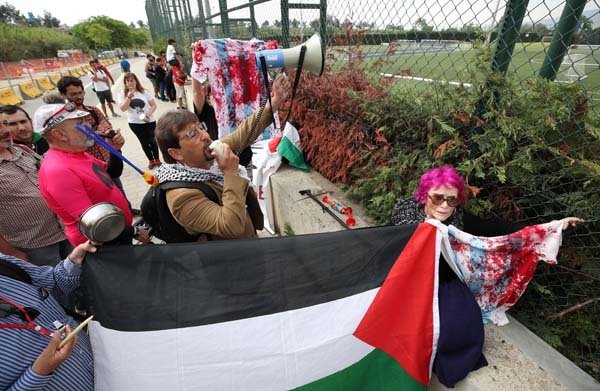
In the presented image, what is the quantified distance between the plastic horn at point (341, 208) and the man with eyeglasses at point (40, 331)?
2.01 m

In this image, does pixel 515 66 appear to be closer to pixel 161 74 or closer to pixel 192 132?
pixel 192 132

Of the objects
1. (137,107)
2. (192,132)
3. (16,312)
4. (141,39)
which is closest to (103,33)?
(141,39)

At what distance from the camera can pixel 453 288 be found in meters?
1.86

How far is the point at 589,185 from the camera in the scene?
183 cm

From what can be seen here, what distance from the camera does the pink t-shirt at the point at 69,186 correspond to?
1877 mm

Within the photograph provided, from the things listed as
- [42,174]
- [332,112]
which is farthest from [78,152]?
[332,112]

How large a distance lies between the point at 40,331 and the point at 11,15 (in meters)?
125

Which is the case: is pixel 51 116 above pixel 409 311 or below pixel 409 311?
above

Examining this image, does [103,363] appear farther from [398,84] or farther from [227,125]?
[398,84]

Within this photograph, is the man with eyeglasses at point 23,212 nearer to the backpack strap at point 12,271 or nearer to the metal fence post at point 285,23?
the backpack strap at point 12,271

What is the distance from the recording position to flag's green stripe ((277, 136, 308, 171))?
4145 millimetres

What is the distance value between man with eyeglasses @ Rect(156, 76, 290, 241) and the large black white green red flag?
18 centimetres

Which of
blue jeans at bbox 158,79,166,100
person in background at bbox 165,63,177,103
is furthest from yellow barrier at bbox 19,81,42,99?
person in background at bbox 165,63,177,103

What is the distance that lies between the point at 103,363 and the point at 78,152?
1290 millimetres
